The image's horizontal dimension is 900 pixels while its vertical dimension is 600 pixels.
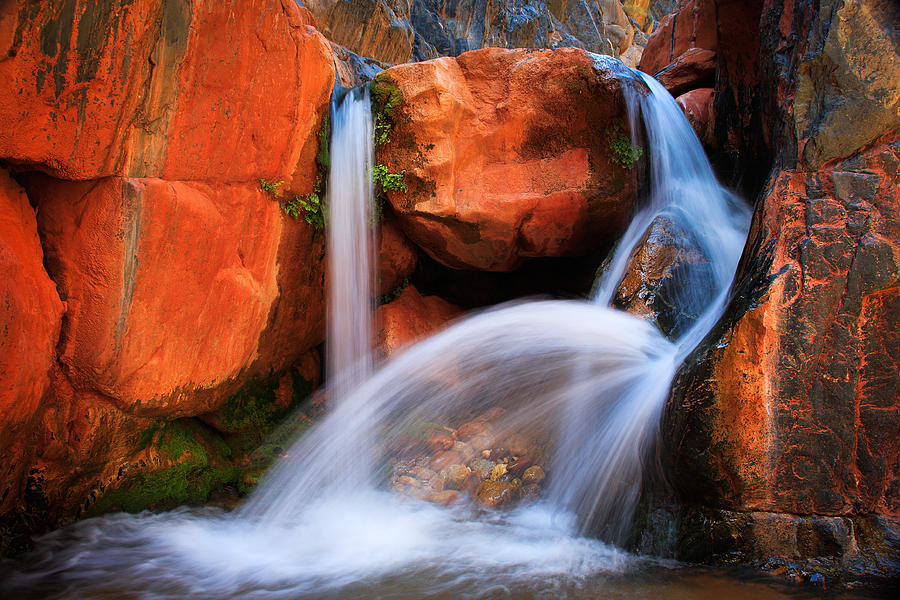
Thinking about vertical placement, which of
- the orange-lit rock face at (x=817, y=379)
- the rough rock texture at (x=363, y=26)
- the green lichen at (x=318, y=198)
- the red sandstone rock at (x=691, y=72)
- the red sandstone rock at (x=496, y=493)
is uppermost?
the rough rock texture at (x=363, y=26)

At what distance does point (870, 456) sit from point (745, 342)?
921 millimetres

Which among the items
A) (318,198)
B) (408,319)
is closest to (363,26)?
(318,198)

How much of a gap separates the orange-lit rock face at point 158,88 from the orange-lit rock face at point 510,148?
1.28 meters

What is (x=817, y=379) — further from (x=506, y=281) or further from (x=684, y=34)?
(x=684, y=34)

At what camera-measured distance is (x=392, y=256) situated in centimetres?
635

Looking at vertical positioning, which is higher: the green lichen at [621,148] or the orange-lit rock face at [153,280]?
the green lichen at [621,148]

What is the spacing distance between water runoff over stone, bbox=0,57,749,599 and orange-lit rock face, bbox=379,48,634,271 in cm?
43

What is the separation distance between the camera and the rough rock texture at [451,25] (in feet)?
49.1

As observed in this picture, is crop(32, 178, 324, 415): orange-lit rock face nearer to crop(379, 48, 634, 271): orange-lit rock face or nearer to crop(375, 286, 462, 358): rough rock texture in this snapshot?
crop(375, 286, 462, 358): rough rock texture

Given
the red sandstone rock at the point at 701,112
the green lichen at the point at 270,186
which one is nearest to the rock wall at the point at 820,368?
the red sandstone rock at the point at 701,112

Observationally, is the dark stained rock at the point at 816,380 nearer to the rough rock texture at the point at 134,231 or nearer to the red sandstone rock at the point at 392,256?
the rough rock texture at the point at 134,231

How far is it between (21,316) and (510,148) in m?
4.78

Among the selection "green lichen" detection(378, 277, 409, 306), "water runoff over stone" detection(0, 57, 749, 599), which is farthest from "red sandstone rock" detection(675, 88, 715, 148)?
"green lichen" detection(378, 277, 409, 306)

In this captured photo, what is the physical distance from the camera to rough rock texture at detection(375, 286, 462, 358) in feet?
20.1
